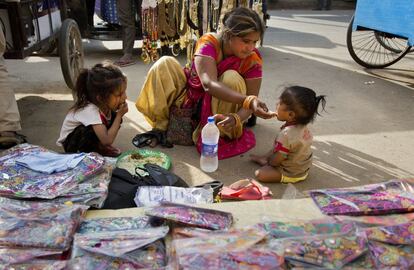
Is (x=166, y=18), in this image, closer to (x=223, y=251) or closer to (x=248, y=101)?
(x=248, y=101)

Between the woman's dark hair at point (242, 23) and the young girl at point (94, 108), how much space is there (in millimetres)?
735

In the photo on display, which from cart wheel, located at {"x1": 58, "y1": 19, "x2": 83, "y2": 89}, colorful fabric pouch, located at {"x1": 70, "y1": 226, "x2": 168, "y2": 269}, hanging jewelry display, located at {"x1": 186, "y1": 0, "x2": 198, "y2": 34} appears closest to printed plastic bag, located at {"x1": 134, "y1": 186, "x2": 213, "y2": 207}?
colorful fabric pouch, located at {"x1": 70, "y1": 226, "x2": 168, "y2": 269}

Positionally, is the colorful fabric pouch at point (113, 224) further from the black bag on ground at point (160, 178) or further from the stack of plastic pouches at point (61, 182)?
the black bag on ground at point (160, 178)

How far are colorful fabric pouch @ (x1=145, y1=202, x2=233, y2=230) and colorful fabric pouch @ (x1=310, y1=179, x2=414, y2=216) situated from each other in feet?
1.49

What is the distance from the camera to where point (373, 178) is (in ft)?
8.10

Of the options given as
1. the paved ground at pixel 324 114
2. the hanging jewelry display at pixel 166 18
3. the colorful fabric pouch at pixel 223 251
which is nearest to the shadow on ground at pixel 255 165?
the paved ground at pixel 324 114

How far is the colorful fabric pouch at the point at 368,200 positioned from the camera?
1.58m

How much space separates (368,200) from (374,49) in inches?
206

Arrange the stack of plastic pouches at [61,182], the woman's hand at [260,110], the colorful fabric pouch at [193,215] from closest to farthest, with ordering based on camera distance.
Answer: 1. the colorful fabric pouch at [193,215]
2. the stack of plastic pouches at [61,182]
3. the woman's hand at [260,110]

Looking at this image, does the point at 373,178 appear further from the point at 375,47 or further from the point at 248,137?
the point at 375,47

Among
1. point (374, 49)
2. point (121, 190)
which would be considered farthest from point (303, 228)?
point (374, 49)

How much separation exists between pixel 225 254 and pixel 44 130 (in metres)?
2.25

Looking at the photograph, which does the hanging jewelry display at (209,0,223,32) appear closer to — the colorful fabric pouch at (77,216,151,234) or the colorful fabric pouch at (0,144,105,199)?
the colorful fabric pouch at (0,144,105,199)

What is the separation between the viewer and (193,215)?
140cm
